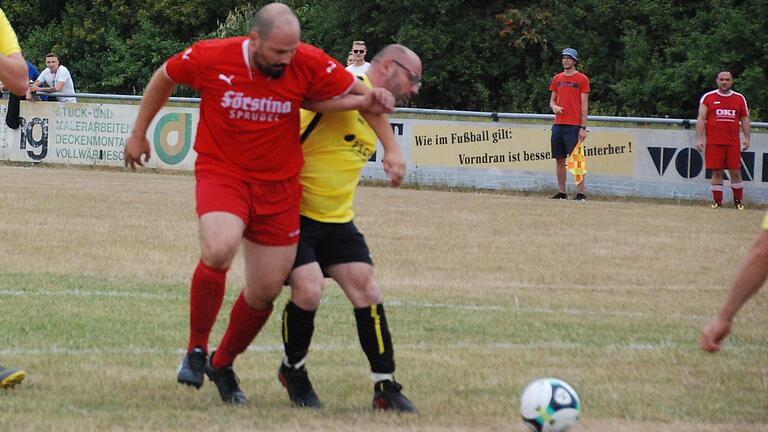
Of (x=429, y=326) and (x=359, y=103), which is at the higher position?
(x=359, y=103)

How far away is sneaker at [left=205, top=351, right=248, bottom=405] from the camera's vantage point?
6355mm

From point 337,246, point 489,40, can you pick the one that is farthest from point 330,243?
point 489,40

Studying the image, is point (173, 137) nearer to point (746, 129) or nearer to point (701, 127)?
point (701, 127)

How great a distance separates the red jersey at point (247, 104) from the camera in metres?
6.04

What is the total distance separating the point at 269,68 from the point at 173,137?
18.1 m

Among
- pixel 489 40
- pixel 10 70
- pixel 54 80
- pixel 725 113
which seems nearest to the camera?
pixel 10 70

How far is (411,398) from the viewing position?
661cm

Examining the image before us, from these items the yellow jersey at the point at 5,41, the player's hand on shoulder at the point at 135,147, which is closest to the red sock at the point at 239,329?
the player's hand on shoulder at the point at 135,147

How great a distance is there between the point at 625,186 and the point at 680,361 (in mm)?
13643

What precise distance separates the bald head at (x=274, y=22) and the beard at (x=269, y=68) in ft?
0.40

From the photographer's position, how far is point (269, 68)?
6008 millimetres

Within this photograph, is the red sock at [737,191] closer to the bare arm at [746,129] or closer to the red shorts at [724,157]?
the red shorts at [724,157]

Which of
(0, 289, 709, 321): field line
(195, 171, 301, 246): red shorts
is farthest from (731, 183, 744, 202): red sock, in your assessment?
(195, 171, 301, 246): red shorts

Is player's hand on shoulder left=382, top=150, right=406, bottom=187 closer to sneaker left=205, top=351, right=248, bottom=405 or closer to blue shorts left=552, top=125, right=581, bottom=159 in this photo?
sneaker left=205, top=351, right=248, bottom=405
